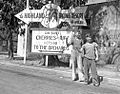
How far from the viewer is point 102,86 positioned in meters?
9.87

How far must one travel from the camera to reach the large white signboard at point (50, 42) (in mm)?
14859

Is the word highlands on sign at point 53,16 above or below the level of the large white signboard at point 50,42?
above

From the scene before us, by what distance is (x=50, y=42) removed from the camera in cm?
1495

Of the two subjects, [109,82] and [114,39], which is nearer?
[109,82]

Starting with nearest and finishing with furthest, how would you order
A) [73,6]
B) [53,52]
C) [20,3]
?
1. [53,52]
2. [73,6]
3. [20,3]

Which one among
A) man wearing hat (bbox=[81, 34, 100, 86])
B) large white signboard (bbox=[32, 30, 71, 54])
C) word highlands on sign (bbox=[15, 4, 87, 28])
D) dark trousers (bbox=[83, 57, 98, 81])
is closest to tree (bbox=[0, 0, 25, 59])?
word highlands on sign (bbox=[15, 4, 87, 28])

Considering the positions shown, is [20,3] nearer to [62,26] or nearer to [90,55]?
[62,26]

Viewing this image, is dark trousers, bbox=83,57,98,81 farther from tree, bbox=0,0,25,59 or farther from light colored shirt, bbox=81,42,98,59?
tree, bbox=0,0,25,59

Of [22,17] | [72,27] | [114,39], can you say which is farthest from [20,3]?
[114,39]

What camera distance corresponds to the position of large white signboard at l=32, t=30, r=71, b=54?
14859 mm

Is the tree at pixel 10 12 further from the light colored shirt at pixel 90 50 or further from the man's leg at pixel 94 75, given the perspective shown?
the man's leg at pixel 94 75

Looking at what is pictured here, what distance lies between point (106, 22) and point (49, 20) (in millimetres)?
4802

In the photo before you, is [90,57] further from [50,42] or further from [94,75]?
[50,42]

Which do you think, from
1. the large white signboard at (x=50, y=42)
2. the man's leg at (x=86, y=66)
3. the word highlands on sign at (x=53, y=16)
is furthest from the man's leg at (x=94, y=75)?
the word highlands on sign at (x=53, y=16)
